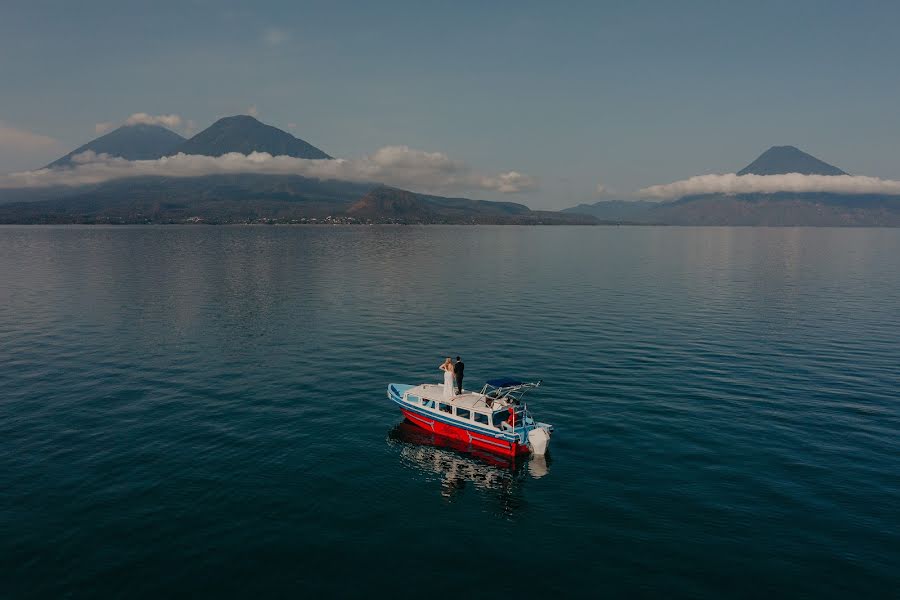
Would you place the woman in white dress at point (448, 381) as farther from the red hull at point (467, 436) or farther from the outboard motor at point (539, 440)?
the outboard motor at point (539, 440)

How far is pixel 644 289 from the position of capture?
4195 inches

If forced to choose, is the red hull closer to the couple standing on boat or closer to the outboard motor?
the outboard motor

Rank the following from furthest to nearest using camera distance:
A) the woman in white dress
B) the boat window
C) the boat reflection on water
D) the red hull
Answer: the woman in white dress → the boat window → the red hull → the boat reflection on water

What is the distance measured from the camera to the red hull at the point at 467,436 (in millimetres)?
35362

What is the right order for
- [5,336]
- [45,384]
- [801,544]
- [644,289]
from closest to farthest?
[801,544]
[45,384]
[5,336]
[644,289]

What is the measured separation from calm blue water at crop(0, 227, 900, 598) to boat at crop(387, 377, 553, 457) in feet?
5.64

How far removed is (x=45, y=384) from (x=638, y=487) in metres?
53.6

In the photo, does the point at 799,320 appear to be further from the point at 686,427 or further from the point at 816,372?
the point at 686,427

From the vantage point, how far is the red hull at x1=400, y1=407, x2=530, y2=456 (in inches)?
1392

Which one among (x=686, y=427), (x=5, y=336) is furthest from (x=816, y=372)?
(x=5, y=336)

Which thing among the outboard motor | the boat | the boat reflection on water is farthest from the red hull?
the outboard motor

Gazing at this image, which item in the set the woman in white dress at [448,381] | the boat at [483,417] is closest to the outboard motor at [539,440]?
the boat at [483,417]

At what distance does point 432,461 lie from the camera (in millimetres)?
35500

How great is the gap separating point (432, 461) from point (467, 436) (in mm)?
3819
